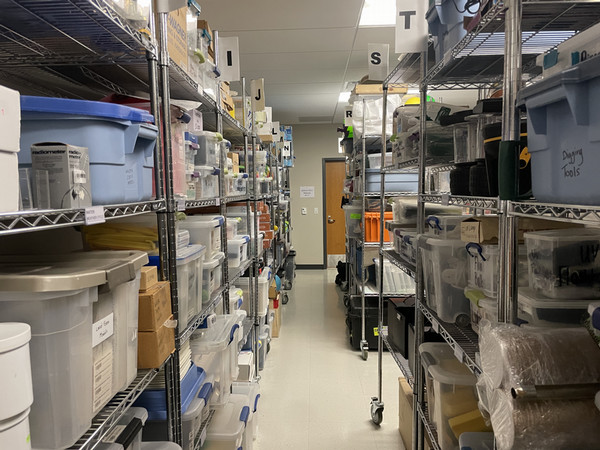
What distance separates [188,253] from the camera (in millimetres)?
1621

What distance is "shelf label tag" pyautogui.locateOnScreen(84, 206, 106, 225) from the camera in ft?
2.92

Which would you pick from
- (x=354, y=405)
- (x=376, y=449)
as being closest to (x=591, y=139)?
(x=376, y=449)

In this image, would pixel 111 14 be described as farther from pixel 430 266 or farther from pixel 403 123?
pixel 403 123

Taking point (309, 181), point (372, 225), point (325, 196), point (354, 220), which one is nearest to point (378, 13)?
point (372, 225)

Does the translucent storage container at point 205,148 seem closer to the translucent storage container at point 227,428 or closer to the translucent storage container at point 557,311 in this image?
the translucent storage container at point 227,428

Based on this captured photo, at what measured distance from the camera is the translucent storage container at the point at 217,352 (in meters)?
1.92

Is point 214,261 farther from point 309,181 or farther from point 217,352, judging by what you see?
point 309,181

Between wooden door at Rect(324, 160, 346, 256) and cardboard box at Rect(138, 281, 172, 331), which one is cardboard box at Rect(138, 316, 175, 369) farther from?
wooden door at Rect(324, 160, 346, 256)

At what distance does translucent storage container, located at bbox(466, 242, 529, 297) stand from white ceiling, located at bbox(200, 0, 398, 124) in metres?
2.36

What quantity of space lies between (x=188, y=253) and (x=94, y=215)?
721 mm

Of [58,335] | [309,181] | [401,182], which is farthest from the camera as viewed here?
[309,181]

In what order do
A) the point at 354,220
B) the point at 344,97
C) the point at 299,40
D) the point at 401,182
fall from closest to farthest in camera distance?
the point at 401,182 < the point at 299,40 < the point at 354,220 < the point at 344,97

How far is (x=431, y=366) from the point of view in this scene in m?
1.69

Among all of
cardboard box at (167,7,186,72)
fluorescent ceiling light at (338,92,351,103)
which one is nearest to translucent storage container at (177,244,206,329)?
cardboard box at (167,7,186,72)
